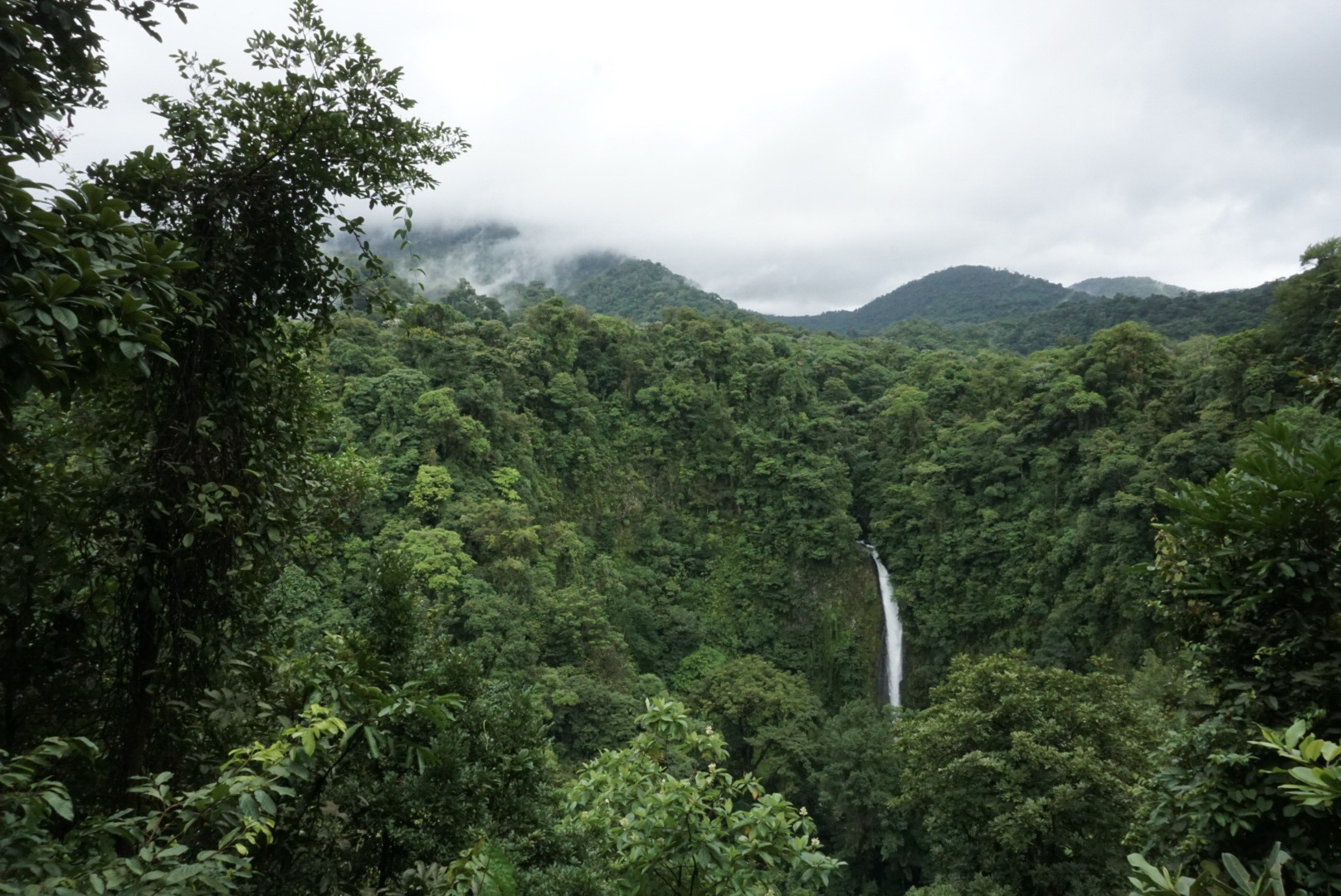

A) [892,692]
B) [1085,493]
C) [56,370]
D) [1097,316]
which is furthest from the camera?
[1097,316]

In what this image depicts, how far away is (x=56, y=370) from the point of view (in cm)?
151

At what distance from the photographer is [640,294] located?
187 feet

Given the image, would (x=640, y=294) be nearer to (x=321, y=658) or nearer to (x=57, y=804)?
(x=321, y=658)

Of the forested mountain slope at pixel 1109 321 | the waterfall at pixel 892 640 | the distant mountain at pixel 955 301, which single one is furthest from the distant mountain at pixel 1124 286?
the waterfall at pixel 892 640

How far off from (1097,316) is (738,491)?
3196 centimetres

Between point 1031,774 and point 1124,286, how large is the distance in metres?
101

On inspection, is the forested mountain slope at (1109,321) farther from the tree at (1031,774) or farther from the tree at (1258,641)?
the tree at (1258,641)

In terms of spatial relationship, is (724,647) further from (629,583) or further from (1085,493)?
(1085,493)

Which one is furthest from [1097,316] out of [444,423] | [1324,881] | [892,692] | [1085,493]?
[1324,881]

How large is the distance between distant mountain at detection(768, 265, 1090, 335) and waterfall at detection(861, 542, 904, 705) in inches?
1824

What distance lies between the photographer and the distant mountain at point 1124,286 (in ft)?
276

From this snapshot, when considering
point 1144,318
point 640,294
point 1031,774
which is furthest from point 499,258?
point 1031,774

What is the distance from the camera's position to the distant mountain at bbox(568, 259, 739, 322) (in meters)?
52.2

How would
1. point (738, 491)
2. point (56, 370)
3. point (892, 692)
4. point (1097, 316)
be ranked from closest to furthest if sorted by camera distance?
point (56, 370) → point (892, 692) → point (738, 491) → point (1097, 316)
